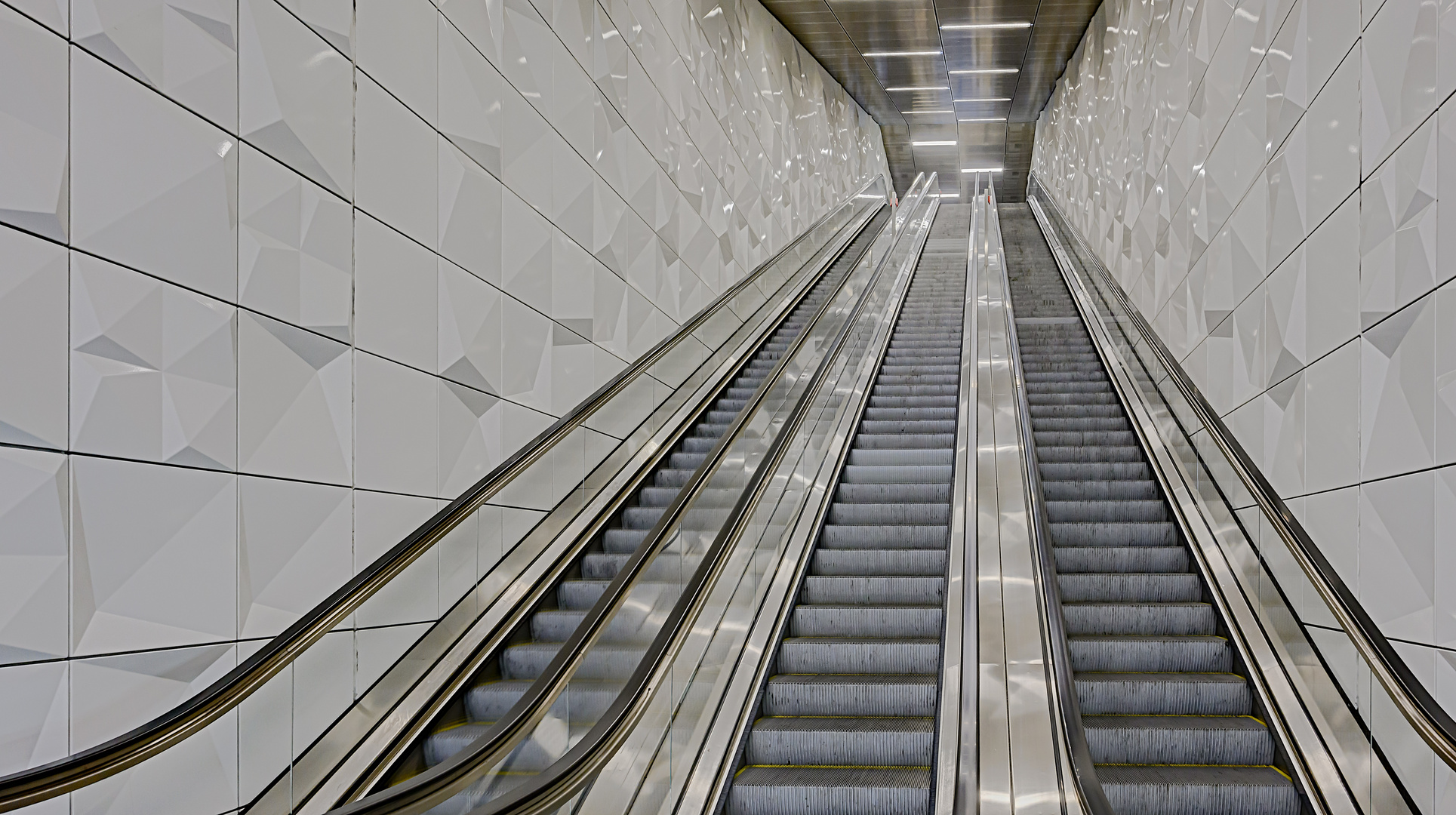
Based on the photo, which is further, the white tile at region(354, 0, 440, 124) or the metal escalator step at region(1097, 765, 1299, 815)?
the white tile at region(354, 0, 440, 124)

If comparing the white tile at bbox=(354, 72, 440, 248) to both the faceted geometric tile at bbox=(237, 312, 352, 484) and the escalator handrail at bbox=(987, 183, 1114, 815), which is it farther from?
the escalator handrail at bbox=(987, 183, 1114, 815)

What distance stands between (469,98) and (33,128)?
2126 mm

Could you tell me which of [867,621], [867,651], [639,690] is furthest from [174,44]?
[867,621]

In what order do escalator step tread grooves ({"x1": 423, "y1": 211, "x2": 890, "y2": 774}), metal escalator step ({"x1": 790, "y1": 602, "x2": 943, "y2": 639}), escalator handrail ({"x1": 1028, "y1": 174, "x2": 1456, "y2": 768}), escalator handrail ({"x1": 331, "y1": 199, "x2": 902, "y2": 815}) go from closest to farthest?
escalator handrail ({"x1": 331, "y1": 199, "x2": 902, "y2": 815}) → escalator handrail ({"x1": 1028, "y1": 174, "x2": 1456, "y2": 768}) → escalator step tread grooves ({"x1": 423, "y1": 211, "x2": 890, "y2": 774}) → metal escalator step ({"x1": 790, "y1": 602, "x2": 943, "y2": 639})

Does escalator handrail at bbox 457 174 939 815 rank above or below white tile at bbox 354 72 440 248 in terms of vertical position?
below

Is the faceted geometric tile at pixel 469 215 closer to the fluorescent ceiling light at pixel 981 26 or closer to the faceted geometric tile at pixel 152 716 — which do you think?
the faceted geometric tile at pixel 152 716

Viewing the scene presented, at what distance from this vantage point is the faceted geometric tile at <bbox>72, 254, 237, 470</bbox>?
90.8 inches

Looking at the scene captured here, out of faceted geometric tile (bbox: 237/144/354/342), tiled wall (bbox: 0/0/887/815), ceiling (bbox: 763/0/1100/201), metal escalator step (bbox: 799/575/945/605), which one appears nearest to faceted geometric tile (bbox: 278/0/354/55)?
tiled wall (bbox: 0/0/887/815)

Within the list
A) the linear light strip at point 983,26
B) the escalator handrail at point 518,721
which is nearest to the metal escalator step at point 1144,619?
the escalator handrail at point 518,721

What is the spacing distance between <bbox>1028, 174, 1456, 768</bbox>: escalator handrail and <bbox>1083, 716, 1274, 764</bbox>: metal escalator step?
59 cm

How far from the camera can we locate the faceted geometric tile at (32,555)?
2.07 m

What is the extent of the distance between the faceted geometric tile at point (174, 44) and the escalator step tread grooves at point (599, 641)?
196 centimetres

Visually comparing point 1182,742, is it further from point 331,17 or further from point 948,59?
point 948,59

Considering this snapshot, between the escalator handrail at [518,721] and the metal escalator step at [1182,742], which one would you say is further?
the metal escalator step at [1182,742]
